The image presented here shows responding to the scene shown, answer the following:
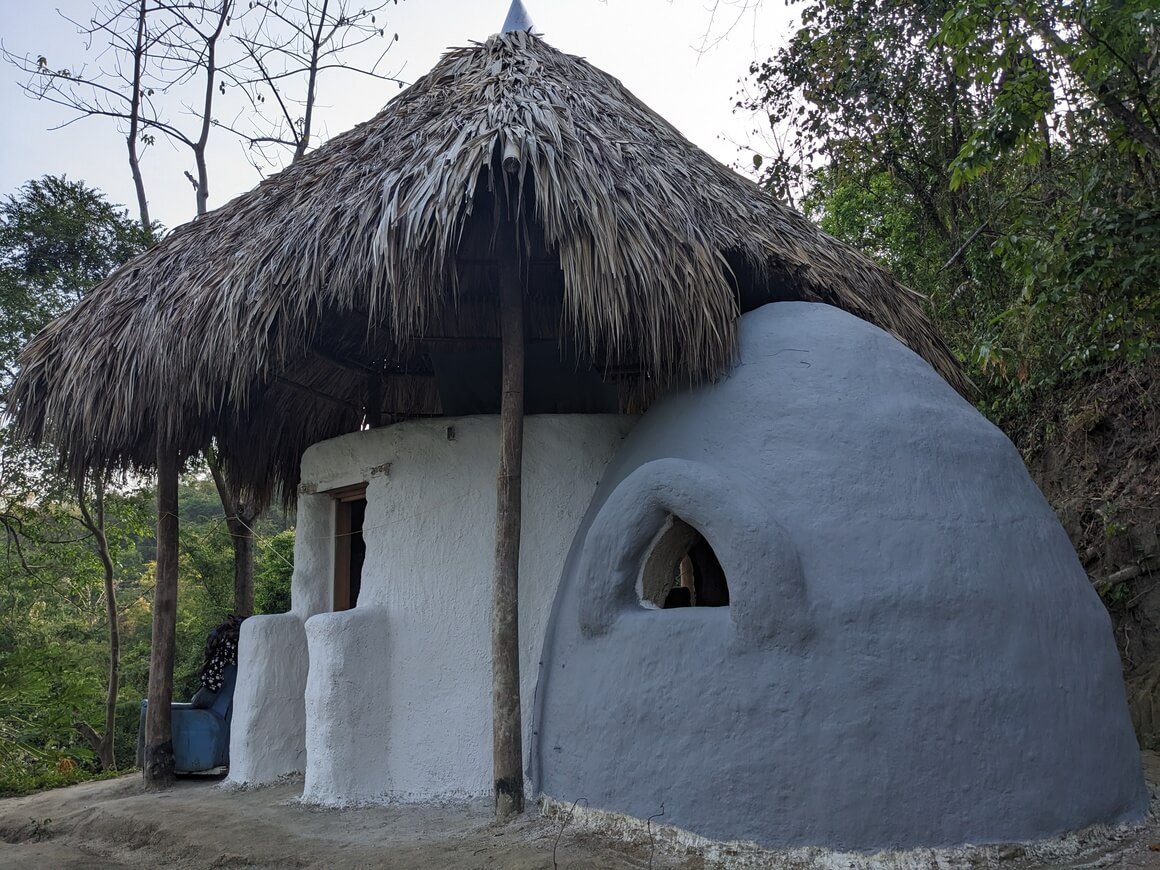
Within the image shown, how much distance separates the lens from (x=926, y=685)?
417 centimetres

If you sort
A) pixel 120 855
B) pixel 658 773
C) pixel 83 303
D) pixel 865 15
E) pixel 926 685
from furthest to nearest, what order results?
pixel 865 15, pixel 83 303, pixel 120 855, pixel 658 773, pixel 926 685

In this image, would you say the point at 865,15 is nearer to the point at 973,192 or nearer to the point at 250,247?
the point at 973,192

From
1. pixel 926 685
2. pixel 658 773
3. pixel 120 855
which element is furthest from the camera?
pixel 120 855

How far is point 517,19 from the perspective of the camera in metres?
7.25

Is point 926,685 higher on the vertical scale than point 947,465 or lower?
lower

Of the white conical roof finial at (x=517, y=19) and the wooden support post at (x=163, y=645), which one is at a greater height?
the white conical roof finial at (x=517, y=19)

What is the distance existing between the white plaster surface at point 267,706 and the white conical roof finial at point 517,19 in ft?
14.7

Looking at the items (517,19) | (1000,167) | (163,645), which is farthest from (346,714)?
(1000,167)

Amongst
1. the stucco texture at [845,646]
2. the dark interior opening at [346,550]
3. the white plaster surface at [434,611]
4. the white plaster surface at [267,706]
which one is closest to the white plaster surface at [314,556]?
the dark interior opening at [346,550]

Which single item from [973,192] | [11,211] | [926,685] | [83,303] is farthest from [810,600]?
[11,211]

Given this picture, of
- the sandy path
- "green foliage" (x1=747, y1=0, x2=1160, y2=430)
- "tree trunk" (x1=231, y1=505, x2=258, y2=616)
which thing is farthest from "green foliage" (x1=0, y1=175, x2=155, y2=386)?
"green foliage" (x1=747, y1=0, x2=1160, y2=430)

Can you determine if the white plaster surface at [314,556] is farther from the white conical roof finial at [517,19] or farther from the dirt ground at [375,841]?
the white conical roof finial at [517,19]

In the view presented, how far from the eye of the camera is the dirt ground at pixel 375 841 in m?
4.09

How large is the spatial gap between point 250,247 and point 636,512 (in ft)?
9.56
